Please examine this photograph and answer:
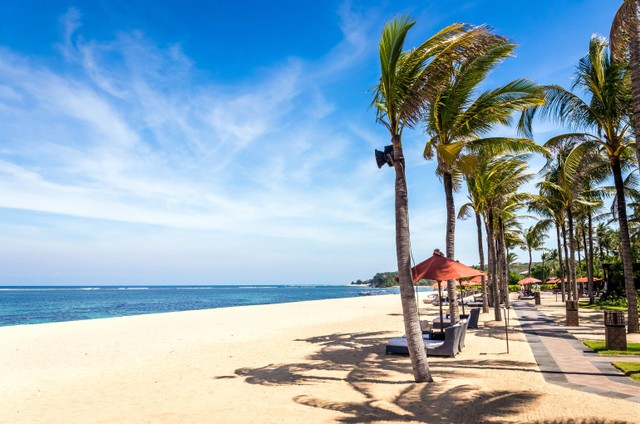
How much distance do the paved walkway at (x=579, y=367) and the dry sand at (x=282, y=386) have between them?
0.34m

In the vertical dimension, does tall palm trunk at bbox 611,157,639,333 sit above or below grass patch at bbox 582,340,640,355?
above

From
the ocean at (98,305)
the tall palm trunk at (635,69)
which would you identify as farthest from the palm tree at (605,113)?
the ocean at (98,305)

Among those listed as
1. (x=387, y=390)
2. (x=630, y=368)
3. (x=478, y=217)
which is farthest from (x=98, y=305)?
(x=630, y=368)

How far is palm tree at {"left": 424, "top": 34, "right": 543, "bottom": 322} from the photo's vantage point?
401 inches

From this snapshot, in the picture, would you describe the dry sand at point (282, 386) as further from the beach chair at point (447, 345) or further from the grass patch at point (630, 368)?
the grass patch at point (630, 368)

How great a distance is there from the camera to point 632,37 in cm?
816

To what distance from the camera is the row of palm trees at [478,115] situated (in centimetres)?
760

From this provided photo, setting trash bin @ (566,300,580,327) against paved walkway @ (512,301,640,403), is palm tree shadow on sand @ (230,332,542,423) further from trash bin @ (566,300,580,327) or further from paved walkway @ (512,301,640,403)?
trash bin @ (566,300,580,327)

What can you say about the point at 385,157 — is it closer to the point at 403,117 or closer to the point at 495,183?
the point at 403,117

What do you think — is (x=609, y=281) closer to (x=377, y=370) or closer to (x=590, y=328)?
(x=590, y=328)

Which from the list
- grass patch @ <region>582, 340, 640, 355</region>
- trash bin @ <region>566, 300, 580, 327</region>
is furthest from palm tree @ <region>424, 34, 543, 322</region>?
trash bin @ <region>566, 300, 580, 327</region>

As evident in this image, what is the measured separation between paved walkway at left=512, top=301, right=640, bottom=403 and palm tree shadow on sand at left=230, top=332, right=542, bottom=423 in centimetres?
98

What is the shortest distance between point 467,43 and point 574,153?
8724mm

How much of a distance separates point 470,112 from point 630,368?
754 cm
